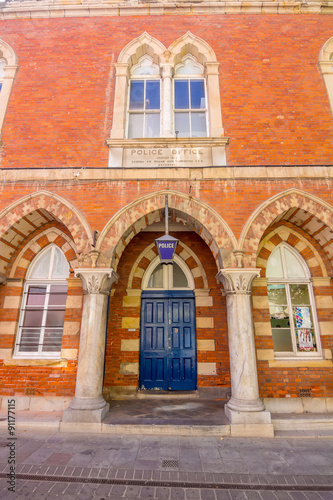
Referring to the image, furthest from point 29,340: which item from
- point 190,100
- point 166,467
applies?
point 190,100

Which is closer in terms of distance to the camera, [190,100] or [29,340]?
[29,340]

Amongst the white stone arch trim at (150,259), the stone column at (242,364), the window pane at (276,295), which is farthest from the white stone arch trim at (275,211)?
the white stone arch trim at (150,259)

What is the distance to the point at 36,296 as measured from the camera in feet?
22.1

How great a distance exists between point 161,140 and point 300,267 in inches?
183

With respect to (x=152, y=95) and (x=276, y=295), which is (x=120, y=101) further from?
→ (x=276, y=295)

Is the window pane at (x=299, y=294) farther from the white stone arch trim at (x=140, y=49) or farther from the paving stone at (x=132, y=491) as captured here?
the white stone arch trim at (x=140, y=49)

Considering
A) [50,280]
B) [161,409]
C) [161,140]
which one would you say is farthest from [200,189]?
[161,409]

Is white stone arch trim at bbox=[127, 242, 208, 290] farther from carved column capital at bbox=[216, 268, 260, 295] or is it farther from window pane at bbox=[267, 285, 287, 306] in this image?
carved column capital at bbox=[216, 268, 260, 295]

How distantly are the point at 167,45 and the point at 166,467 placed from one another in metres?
9.53

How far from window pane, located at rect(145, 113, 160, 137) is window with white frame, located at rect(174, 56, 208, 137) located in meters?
0.49

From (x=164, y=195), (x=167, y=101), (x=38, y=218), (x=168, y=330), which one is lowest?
(x=168, y=330)

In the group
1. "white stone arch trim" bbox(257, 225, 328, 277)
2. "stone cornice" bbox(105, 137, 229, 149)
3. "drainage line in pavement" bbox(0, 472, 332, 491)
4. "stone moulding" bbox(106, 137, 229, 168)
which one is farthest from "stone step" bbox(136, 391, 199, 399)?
"stone cornice" bbox(105, 137, 229, 149)

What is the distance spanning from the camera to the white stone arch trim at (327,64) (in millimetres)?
6965

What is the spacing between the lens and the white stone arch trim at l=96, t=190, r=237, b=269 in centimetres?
566
